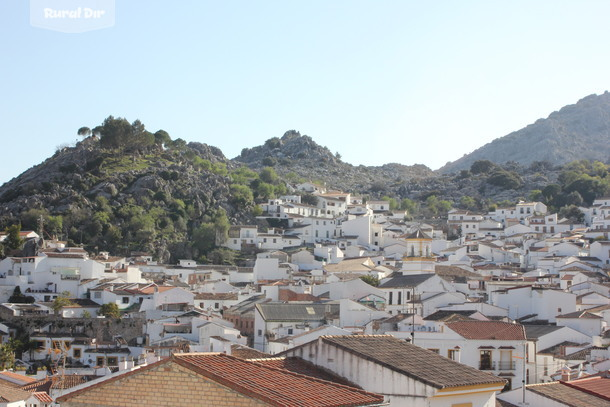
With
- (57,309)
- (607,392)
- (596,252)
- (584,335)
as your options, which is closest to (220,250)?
(57,309)

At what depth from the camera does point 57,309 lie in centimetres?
6000

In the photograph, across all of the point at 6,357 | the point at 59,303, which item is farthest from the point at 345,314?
the point at 59,303

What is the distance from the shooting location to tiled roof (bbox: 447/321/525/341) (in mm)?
32781

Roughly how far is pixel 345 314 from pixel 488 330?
52.5ft

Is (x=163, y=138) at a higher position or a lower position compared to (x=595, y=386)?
higher

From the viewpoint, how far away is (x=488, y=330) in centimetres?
3328

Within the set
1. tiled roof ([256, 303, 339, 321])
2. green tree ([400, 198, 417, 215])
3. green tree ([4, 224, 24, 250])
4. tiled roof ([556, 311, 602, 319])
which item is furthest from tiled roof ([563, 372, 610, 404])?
green tree ([400, 198, 417, 215])

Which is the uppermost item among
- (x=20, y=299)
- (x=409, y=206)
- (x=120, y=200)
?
(x=120, y=200)

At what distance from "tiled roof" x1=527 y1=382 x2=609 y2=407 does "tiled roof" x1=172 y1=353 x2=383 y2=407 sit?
7759mm

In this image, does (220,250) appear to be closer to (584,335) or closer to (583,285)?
(583,285)

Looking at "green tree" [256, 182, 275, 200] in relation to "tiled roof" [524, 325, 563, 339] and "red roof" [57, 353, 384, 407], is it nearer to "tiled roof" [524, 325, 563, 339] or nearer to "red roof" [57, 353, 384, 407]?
"tiled roof" [524, 325, 563, 339]

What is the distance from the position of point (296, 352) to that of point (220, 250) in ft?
240

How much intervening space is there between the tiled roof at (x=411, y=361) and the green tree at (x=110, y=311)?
150 feet

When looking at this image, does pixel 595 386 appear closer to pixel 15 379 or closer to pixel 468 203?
pixel 15 379
